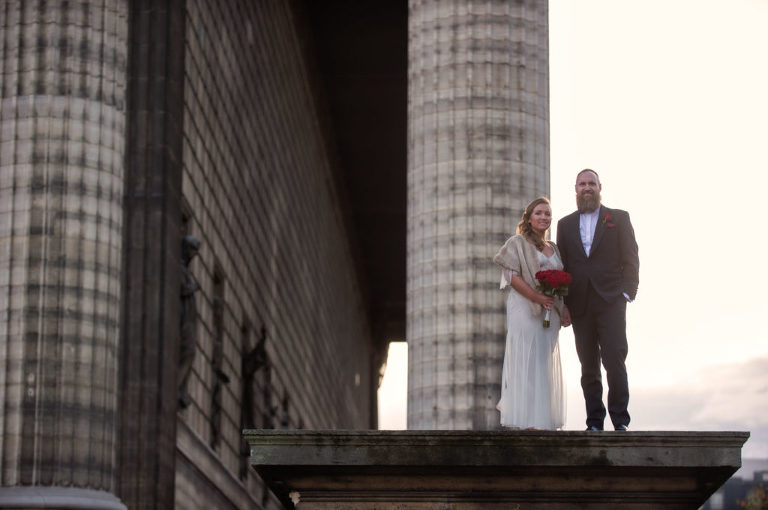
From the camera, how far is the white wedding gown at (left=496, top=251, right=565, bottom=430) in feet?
53.7

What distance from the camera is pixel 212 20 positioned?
1625 inches

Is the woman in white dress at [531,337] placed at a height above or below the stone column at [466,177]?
below

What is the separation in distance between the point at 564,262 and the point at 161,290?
57.1 feet

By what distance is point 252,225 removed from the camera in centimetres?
4806

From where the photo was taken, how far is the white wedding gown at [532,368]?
1638cm

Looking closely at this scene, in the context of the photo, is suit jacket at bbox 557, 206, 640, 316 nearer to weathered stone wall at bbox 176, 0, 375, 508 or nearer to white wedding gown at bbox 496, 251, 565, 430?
white wedding gown at bbox 496, 251, 565, 430

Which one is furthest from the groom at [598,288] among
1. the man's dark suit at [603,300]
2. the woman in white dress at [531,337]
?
the woman in white dress at [531,337]

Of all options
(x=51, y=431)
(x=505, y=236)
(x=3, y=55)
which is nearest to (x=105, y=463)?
(x=51, y=431)

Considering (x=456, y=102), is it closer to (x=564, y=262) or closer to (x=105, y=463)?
(x=105, y=463)

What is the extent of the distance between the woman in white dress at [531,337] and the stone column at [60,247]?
574 inches

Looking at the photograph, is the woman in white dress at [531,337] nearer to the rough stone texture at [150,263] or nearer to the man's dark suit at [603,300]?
the man's dark suit at [603,300]

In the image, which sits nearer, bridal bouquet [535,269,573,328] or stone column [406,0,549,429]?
bridal bouquet [535,269,573,328]

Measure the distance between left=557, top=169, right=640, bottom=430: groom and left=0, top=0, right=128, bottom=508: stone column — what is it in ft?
48.9

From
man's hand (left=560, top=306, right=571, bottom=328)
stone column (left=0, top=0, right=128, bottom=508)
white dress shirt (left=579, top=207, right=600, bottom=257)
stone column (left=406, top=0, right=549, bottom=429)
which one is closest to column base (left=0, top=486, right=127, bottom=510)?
stone column (left=0, top=0, right=128, bottom=508)
